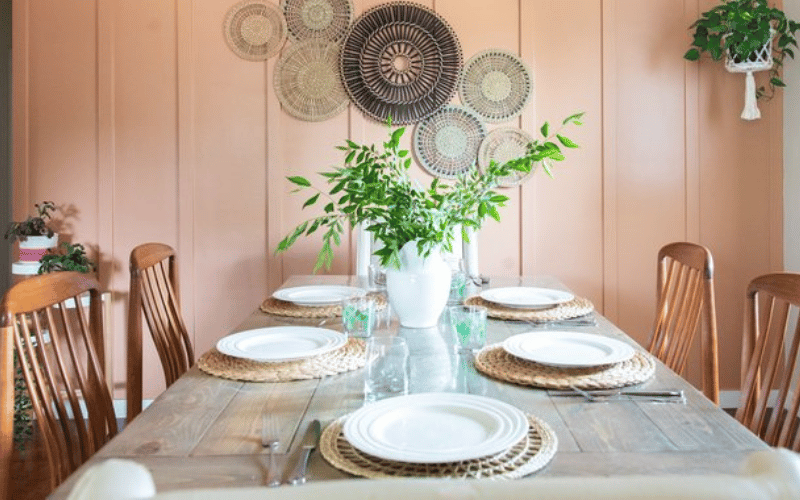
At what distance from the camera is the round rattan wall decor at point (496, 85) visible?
2.99 m

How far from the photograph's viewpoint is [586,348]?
1336 millimetres

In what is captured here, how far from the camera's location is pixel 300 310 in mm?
1799

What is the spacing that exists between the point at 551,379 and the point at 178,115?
99.1 inches

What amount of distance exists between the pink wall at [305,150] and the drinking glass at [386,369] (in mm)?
1988

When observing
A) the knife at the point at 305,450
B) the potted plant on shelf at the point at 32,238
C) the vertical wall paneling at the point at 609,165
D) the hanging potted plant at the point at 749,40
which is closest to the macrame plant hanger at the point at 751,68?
the hanging potted plant at the point at 749,40

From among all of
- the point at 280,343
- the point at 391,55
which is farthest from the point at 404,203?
the point at 391,55

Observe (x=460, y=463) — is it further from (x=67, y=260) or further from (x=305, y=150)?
(x=67, y=260)

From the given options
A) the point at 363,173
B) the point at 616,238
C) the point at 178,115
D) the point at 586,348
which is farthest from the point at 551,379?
the point at 178,115

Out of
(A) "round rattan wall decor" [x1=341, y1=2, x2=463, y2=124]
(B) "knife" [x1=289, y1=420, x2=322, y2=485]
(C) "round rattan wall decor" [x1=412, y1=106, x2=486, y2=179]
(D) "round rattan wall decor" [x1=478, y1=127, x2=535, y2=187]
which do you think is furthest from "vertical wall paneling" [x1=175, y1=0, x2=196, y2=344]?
(B) "knife" [x1=289, y1=420, x2=322, y2=485]

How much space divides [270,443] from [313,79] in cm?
243

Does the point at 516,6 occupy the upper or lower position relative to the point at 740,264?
upper

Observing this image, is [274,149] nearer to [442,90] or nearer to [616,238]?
[442,90]

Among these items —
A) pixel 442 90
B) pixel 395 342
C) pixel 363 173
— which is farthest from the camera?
pixel 442 90

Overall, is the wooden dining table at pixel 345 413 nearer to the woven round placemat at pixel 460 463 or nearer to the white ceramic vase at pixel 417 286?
the woven round placemat at pixel 460 463
